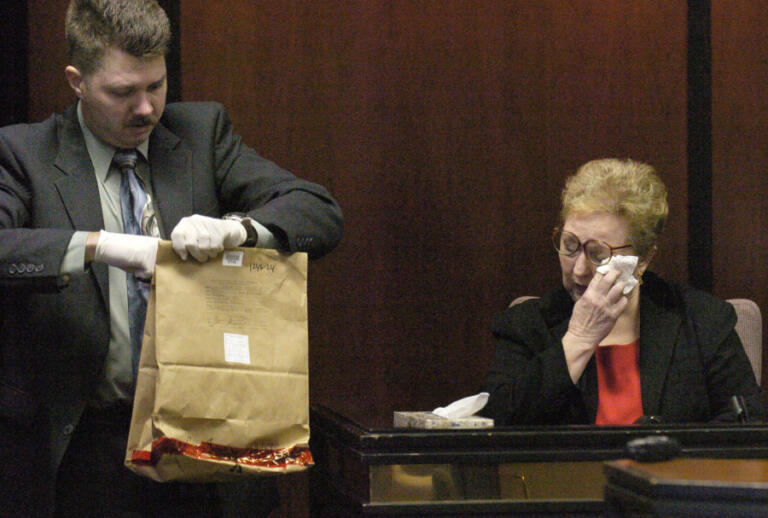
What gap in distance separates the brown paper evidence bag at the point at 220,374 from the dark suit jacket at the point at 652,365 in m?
0.73

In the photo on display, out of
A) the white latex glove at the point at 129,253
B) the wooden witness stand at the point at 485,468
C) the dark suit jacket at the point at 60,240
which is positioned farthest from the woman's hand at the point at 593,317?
the white latex glove at the point at 129,253

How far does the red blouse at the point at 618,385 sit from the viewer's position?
7.79 ft

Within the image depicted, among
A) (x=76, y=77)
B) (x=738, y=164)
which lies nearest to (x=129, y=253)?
(x=76, y=77)

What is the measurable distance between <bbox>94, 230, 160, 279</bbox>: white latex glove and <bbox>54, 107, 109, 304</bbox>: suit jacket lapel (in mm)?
118

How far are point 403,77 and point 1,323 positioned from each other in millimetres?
1509

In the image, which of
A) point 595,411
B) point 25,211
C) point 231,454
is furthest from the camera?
point 595,411

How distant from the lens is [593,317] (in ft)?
7.79

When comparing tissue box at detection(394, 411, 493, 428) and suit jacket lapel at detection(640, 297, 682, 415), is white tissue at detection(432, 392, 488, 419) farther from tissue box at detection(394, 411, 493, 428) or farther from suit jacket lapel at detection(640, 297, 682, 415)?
suit jacket lapel at detection(640, 297, 682, 415)

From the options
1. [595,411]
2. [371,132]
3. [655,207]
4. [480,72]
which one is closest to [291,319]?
[595,411]

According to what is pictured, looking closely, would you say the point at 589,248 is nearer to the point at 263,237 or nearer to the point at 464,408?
the point at 464,408

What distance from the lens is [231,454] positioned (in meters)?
1.72

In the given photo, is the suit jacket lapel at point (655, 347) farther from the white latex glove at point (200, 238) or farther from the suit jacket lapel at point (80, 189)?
the suit jacket lapel at point (80, 189)

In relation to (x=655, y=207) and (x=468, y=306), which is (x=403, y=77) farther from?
(x=655, y=207)

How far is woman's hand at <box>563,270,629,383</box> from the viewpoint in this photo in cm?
237
